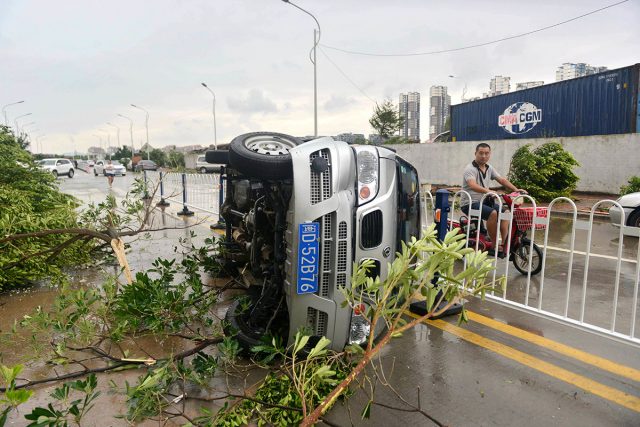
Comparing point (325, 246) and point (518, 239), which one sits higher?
point (325, 246)

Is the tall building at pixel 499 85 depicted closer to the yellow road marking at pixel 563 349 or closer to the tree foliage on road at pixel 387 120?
the tree foliage on road at pixel 387 120

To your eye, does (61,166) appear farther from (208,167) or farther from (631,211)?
(631,211)

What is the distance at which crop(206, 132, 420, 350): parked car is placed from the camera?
280 cm

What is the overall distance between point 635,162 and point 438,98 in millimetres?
34061

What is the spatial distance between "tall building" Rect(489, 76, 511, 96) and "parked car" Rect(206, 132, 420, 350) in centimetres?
3914

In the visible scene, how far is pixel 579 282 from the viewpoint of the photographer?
17.9 ft

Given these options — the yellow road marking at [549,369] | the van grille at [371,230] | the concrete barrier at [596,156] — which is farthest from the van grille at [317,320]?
the concrete barrier at [596,156]

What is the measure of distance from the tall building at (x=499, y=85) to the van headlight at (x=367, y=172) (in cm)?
3910

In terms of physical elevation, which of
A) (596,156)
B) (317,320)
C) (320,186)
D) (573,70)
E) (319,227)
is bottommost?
(317,320)

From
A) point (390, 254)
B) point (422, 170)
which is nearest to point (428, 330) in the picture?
point (390, 254)

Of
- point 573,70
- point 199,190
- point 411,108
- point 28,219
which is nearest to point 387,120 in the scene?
Result: point 411,108

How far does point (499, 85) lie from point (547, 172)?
2832 cm

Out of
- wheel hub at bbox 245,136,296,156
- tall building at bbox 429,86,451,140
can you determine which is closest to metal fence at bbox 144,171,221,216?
wheel hub at bbox 245,136,296,156

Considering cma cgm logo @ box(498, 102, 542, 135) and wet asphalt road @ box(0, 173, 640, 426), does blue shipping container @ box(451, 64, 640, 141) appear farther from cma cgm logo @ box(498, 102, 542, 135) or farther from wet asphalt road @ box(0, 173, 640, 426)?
wet asphalt road @ box(0, 173, 640, 426)
